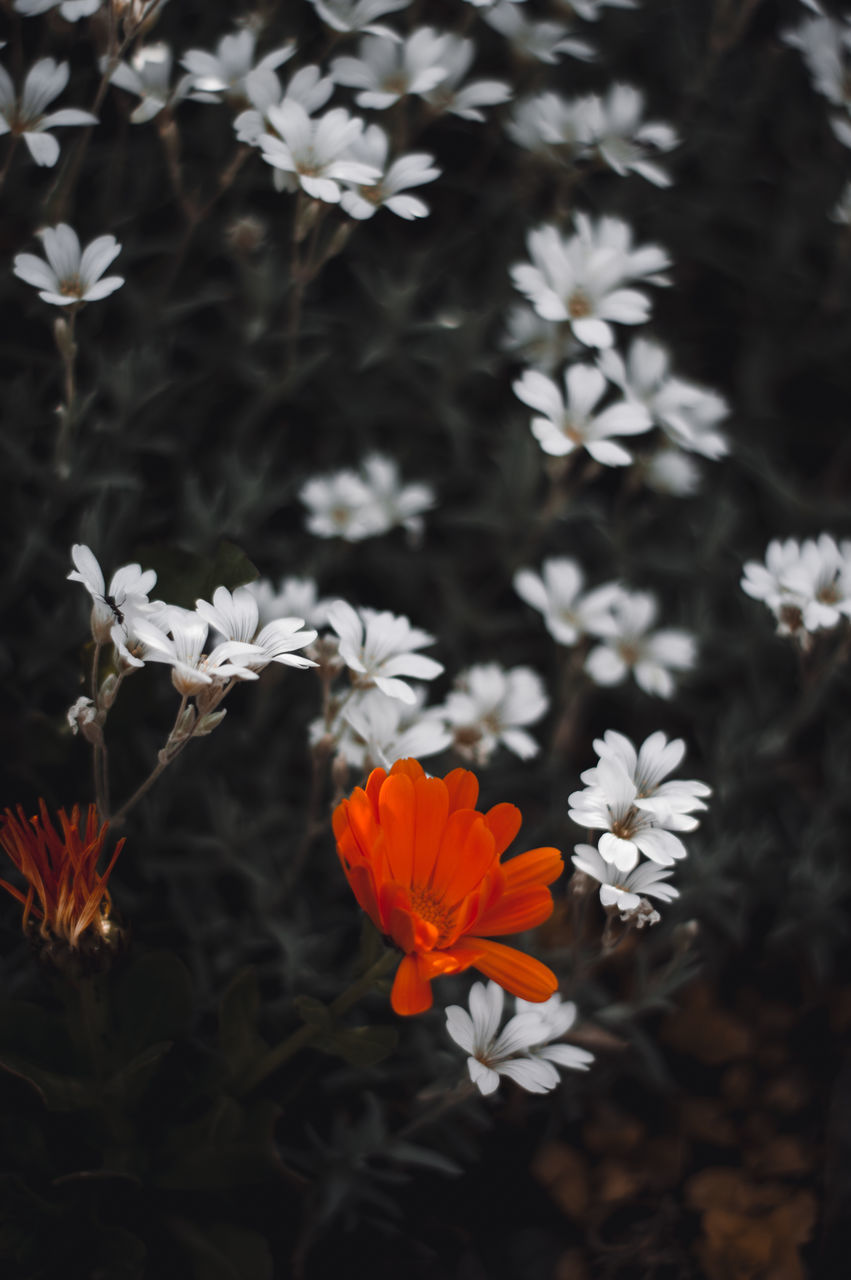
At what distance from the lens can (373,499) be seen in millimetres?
1973

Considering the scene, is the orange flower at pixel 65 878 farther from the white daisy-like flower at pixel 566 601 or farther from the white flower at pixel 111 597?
the white daisy-like flower at pixel 566 601

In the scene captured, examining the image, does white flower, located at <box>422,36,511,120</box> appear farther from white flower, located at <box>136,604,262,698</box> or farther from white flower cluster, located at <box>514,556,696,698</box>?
white flower, located at <box>136,604,262,698</box>

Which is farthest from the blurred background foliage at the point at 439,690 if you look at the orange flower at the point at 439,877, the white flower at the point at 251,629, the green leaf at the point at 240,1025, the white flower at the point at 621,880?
the white flower at the point at 621,880

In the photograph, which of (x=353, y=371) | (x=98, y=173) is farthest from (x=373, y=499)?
(x=98, y=173)

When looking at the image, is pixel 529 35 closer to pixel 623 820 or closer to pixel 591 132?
pixel 591 132

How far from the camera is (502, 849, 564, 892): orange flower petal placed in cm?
115

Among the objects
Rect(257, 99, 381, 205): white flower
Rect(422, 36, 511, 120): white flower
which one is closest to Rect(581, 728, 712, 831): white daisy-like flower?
Rect(257, 99, 381, 205): white flower

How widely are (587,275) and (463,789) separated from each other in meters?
1.06

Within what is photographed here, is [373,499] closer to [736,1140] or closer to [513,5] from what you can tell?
[513,5]

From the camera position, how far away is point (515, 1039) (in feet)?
4.24

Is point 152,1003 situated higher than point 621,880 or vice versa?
point 621,880

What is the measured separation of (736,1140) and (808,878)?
0.49 m

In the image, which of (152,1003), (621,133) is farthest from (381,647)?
(621,133)

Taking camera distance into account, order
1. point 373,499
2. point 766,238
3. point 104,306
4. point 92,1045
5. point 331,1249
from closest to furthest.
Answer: point 92,1045 < point 331,1249 < point 373,499 < point 104,306 < point 766,238
